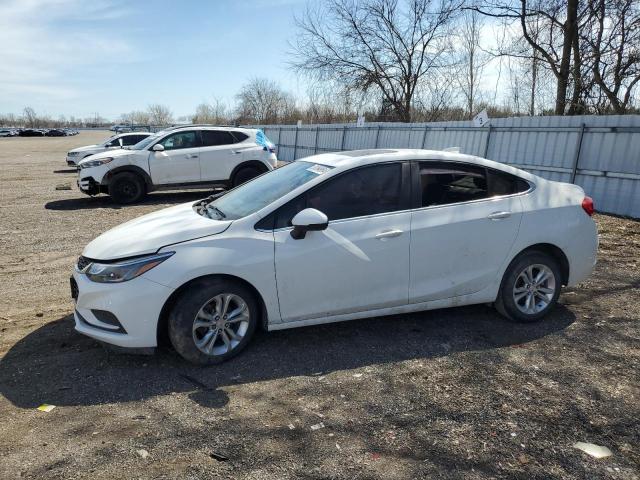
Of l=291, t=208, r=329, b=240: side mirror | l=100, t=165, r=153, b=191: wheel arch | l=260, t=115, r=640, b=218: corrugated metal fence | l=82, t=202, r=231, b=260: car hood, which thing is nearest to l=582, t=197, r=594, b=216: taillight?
l=291, t=208, r=329, b=240: side mirror

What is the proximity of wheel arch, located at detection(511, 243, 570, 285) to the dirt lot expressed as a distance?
44 cm

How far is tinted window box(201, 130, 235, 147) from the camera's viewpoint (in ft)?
41.2

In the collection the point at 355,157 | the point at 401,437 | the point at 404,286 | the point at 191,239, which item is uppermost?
the point at 355,157

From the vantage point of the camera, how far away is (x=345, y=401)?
3.46 meters

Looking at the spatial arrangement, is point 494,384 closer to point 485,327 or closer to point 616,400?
point 616,400

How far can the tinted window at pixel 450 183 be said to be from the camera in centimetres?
446

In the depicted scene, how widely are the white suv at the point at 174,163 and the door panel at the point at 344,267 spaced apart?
907cm

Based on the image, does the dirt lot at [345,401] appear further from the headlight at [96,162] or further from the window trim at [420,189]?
the headlight at [96,162]

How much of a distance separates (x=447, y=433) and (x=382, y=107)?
2759 centimetres

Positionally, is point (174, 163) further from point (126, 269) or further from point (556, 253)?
point (556, 253)

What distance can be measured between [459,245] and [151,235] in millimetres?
2565

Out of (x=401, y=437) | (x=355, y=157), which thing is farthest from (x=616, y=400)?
(x=355, y=157)

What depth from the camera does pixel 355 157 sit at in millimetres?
4469

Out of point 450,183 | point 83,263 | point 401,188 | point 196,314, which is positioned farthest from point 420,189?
point 83,263
